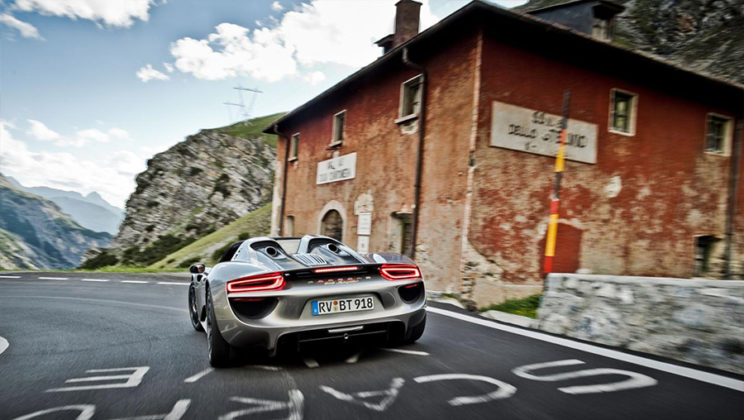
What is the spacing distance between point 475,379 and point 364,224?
409 inches

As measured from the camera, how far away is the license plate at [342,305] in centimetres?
367

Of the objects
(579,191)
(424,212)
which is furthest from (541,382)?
(579,191)

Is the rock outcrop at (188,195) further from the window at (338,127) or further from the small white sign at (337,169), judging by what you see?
the window at (338,127)

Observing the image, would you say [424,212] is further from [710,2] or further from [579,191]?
[710,2]

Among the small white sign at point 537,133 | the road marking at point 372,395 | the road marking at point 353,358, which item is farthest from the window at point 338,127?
the road marking at point 372,395

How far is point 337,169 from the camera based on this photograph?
15.6m

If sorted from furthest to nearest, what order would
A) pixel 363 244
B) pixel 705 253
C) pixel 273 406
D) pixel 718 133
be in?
1. pixel 718 133
2. pixel 705 253
3. pixel 363 244
4. pixel 273 406

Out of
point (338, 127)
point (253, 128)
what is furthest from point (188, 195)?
point (338, 127)

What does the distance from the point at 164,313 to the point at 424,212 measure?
6.03 meters

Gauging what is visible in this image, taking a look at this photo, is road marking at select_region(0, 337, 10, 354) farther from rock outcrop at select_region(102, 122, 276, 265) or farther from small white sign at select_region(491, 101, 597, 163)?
rock outcrop at select_region(102, 122, 276, 265)

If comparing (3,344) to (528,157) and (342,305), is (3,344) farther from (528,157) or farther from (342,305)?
(528,157)

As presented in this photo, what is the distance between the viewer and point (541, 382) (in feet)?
10.8

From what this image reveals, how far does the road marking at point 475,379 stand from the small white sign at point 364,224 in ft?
32.7

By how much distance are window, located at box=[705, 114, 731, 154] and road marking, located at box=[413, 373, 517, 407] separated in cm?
1439
